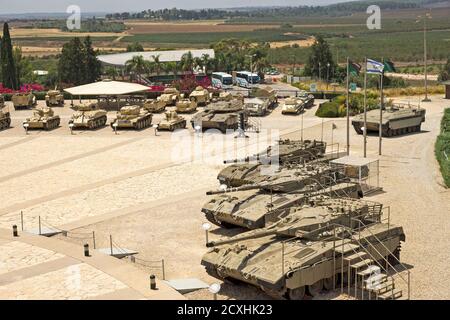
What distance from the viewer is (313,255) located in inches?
858

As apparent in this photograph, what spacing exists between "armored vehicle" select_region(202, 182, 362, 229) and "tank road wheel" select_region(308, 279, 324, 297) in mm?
4655

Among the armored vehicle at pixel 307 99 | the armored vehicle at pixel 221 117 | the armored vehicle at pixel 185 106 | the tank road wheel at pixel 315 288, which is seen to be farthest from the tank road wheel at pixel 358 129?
the tank road wheel at pixel 315 288

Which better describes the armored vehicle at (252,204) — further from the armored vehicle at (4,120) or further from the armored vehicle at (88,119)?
the armored vehicle at (4,120)

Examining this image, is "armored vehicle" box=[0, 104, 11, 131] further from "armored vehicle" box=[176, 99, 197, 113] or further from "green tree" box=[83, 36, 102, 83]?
"green tree" box=[83, 36, 102, 83]

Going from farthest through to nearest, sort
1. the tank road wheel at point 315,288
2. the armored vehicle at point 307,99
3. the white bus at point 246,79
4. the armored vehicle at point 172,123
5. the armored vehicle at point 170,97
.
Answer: the white bus at point 246,79, the armored vehicle at point 170,97, the armored vehicle at point 307,99, the armored vehicle at point 172,123, the tank road wheel at point 315,288

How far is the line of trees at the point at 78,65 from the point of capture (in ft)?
297

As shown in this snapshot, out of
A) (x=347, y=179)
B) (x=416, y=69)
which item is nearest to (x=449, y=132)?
(x=347, y=179)

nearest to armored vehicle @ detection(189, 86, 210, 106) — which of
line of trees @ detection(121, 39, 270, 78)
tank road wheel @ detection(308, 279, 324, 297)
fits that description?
line of trees @ detection(121, 39, 270, 78)

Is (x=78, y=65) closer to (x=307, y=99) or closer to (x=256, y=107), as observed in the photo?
(x=307, y=99)

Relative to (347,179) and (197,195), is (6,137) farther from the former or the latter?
(347,179)

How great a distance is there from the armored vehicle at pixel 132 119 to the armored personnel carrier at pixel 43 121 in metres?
A: 4.91

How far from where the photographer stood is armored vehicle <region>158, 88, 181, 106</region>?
67250 millimetres

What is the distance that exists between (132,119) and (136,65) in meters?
33.0

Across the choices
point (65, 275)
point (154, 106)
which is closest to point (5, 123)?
point (154, 106)
